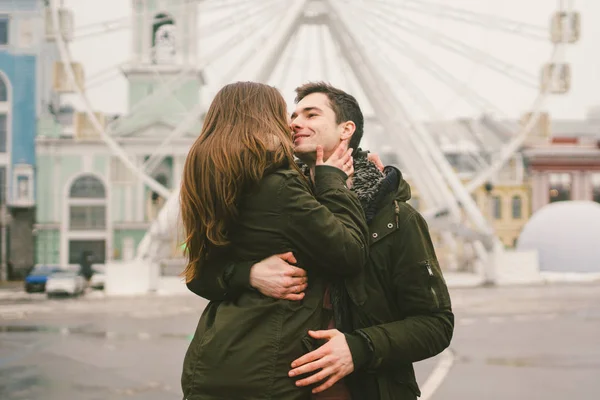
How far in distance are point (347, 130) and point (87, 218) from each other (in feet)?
152

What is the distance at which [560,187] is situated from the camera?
55188 mm

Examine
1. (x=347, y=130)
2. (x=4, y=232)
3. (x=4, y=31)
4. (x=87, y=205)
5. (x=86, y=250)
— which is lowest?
(x=86, y=250)

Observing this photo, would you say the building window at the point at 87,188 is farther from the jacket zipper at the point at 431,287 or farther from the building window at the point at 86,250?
the jacket zipper at the point at 431,287

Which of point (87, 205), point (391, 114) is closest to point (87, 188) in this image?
point (87, 205)

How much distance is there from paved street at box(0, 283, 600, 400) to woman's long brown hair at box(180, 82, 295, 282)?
4.88 metres

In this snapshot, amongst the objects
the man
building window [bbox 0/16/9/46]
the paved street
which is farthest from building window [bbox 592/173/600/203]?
the man

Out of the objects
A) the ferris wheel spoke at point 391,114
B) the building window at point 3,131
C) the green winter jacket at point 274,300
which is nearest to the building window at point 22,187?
the building window at point 3,131

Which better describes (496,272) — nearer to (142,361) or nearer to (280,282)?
(142,361)

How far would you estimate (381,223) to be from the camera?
8.38 feet

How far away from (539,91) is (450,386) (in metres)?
20.2

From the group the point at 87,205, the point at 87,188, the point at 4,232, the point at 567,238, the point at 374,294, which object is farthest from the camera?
the point at 87,188

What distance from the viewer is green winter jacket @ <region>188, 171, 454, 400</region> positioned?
247 cm

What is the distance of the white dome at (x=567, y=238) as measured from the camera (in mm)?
38656

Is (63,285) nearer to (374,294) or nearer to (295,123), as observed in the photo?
(295,123)
